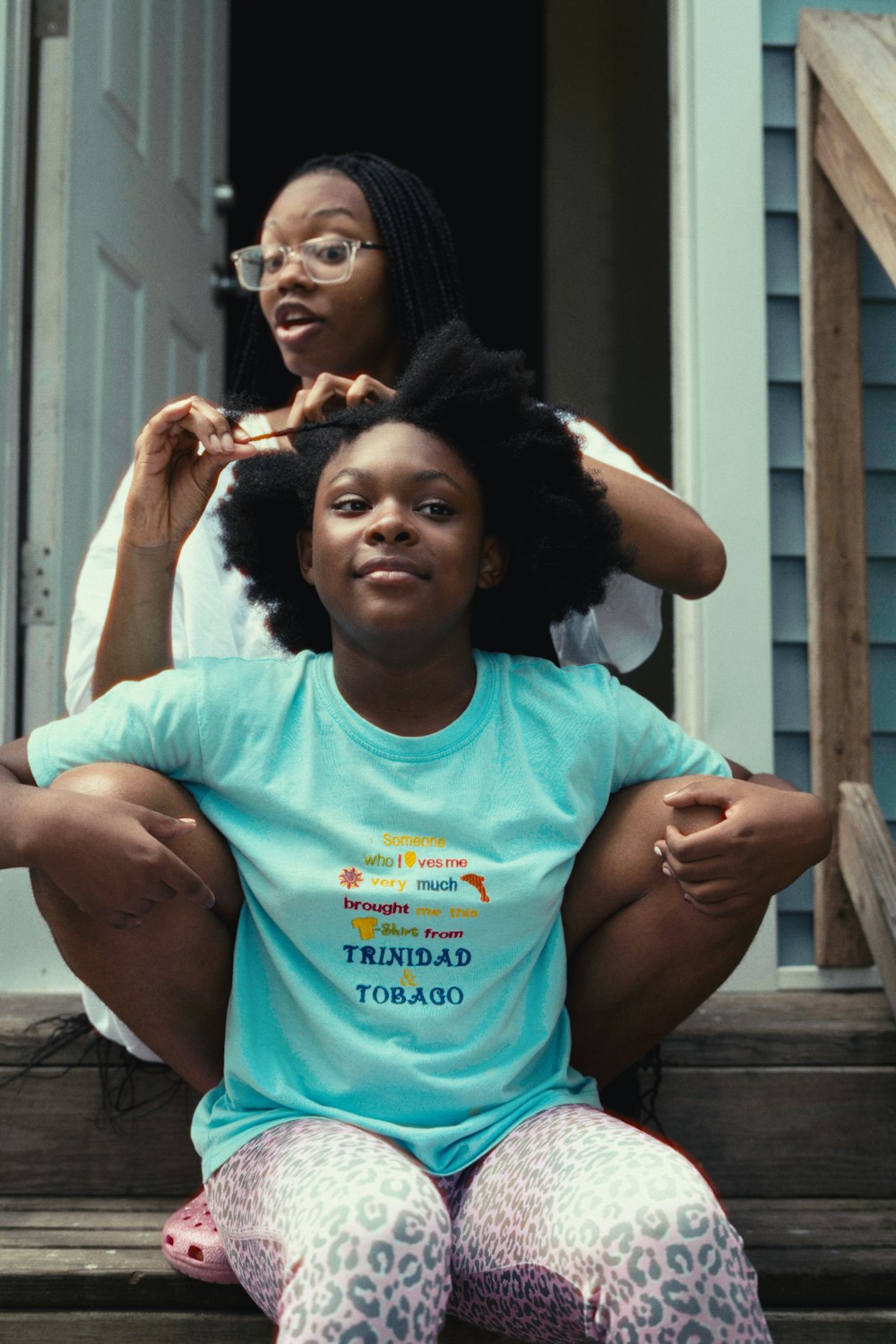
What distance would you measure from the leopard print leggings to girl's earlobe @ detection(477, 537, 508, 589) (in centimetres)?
61

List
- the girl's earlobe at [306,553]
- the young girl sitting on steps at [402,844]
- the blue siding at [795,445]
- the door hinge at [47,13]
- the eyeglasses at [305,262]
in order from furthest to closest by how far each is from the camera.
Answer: the door hinge at [47,13], the blue siding at [795,445], the eyeglasses at [305,262], the girl's earlobe at [306,553], the young girl sitting on steps at [402,844]

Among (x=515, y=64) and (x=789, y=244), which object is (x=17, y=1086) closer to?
(x=789, y=244)

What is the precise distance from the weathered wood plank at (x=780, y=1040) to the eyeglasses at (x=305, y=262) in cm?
121

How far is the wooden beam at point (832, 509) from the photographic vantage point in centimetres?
232

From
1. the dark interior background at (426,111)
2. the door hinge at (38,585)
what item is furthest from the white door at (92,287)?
the dark interior background at (426,111)

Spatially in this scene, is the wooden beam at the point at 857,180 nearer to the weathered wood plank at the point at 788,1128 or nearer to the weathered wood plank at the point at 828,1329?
the weathered wood plank at the point at 788,1128

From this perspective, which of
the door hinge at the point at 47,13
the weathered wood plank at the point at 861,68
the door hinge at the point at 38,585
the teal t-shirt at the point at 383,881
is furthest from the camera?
the door hinge at the point at 47,13

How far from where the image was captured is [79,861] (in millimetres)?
1328

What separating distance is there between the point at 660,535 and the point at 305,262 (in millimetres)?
751

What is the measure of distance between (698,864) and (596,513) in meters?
0.47

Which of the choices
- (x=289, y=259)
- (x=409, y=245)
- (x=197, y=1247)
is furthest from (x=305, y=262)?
(x=197, y=1247)

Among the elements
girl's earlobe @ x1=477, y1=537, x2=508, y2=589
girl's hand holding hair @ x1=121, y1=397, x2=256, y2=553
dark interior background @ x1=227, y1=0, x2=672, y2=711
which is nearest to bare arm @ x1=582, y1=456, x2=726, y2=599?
girl's earlobe @ x1=477, y1=537, x2=508, y2=589

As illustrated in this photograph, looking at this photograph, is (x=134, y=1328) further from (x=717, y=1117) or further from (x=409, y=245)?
(x=409, y=245)

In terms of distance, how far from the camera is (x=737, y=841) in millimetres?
1426
